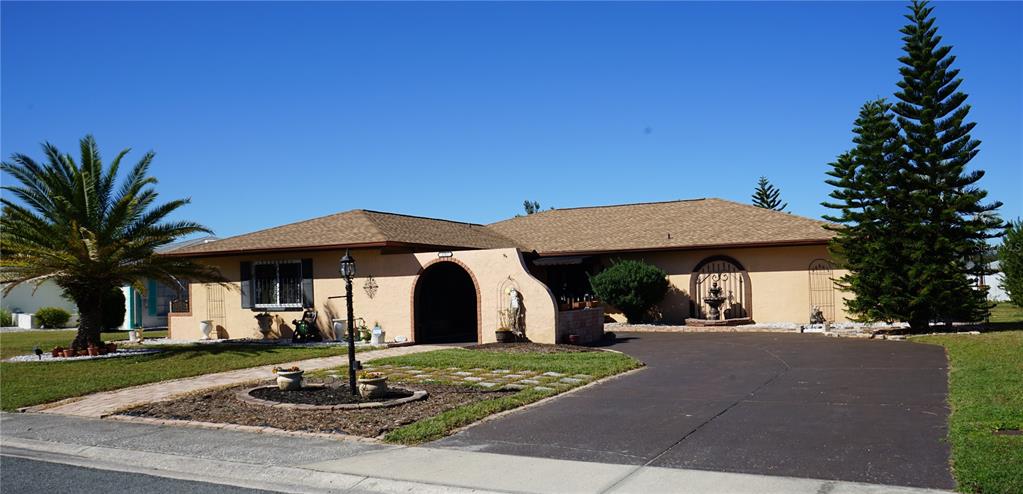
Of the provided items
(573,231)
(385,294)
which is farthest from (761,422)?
(573,231)

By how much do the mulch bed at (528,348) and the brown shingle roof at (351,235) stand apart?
14.8 ft

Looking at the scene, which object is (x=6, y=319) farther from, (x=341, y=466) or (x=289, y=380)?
(x=341, y=466)

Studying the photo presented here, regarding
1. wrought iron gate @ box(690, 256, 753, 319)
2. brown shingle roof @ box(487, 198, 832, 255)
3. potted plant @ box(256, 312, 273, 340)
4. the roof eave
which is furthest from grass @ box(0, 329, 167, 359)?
wrought iron gate @ box(690, 256, 753, 319)

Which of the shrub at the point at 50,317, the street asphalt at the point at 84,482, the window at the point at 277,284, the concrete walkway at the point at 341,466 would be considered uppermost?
the window at the point at 277,284

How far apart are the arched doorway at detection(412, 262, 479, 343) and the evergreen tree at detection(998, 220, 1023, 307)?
19.8 metres

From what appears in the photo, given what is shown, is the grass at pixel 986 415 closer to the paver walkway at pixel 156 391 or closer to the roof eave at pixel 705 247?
the roof eave at pixel 705 247

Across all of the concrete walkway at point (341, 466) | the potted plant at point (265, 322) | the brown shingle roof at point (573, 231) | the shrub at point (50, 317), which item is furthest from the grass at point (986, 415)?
the shrub at point (50, 317)

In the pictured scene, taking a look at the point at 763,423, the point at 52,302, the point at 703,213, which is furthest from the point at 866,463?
the point at 52,302

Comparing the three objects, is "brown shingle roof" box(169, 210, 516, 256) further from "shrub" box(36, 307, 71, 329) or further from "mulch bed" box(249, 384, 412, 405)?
"shrub" box(36, 307, 71, 329)

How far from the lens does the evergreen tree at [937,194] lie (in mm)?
20828

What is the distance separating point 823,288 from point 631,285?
598 centimetres

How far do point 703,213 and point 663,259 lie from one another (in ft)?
10.7

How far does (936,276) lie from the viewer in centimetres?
2088

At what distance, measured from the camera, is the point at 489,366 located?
15297mm
